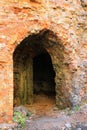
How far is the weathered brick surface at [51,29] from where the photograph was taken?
8289mm

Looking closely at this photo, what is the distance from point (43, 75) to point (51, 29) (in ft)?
14.8

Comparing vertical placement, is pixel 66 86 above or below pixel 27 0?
below

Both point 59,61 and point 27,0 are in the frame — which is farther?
point 59,61

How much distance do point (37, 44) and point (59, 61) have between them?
3.76 ft

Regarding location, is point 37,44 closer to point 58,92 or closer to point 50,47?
point 50,47

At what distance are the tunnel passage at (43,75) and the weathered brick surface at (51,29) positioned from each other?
3.26m

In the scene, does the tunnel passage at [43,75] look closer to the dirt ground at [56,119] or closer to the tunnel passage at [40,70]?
the tunnel passage at [40,70]

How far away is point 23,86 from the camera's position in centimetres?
1185

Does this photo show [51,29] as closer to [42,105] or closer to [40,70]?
[42,105]

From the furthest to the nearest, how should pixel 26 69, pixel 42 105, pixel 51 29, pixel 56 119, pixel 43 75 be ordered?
pixel 43 75
pixel 26 69
pixel 42 105
pixel 51 29
pixel 56 119

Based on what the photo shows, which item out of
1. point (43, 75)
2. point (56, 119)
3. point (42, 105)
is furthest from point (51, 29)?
point (43, 75)

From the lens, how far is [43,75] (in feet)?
44.7

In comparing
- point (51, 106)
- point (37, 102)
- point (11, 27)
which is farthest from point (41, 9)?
point (37, 102)

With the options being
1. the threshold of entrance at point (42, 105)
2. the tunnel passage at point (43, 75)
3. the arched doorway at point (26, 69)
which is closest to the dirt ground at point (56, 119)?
the threshold of entrance at point (42, 105)
